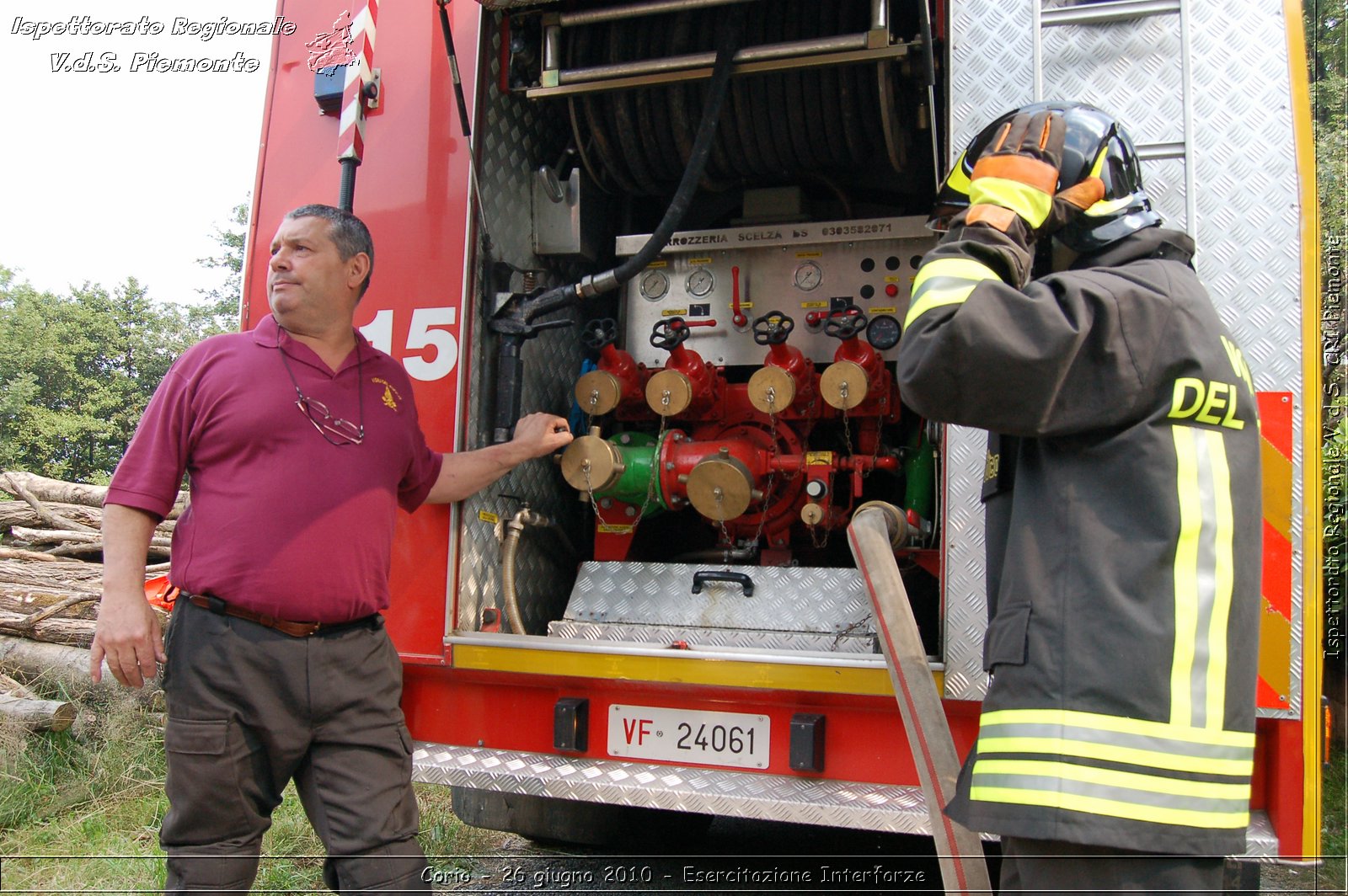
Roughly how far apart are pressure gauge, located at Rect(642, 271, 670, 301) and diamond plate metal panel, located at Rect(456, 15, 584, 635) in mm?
374

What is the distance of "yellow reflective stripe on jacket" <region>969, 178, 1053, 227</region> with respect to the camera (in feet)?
5.83

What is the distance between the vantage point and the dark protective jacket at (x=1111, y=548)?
159 centimetres

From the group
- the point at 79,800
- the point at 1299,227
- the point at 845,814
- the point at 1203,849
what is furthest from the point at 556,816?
the point at 1299,227

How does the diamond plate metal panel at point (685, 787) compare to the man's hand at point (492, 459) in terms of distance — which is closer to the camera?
the diamond plate metal panel at point (685, 787)

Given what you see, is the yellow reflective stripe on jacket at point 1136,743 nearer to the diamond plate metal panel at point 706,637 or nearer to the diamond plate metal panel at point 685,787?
the diamond plate metal panel at point 685,787

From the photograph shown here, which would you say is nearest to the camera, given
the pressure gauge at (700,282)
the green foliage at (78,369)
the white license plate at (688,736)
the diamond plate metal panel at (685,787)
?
the diamond plate metal panel at (685,787)

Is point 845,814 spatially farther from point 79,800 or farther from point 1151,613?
point 79,800

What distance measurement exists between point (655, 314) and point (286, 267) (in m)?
1.72

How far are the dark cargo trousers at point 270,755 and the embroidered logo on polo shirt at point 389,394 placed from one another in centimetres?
65

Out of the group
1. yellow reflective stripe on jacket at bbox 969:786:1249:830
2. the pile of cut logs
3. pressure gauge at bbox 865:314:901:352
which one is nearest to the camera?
yellow reflective stripe on jacket at bbox 969:786:1249:830

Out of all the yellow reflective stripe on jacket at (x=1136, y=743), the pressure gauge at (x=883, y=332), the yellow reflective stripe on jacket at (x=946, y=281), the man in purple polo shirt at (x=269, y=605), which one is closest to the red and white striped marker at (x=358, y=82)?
the man in purple polo shirt at (x=269, y=605)

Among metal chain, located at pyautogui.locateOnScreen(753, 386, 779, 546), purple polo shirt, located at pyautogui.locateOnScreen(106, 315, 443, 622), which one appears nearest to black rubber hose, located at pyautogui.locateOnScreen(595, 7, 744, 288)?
metal chain, located at pyautogui.locateOnScreen(753, 386, 779, 546)

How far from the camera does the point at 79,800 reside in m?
4.16

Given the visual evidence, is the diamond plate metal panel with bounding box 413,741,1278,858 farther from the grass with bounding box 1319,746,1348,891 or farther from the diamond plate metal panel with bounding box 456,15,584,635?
the grass with bounding box 1319,746,1348,891
